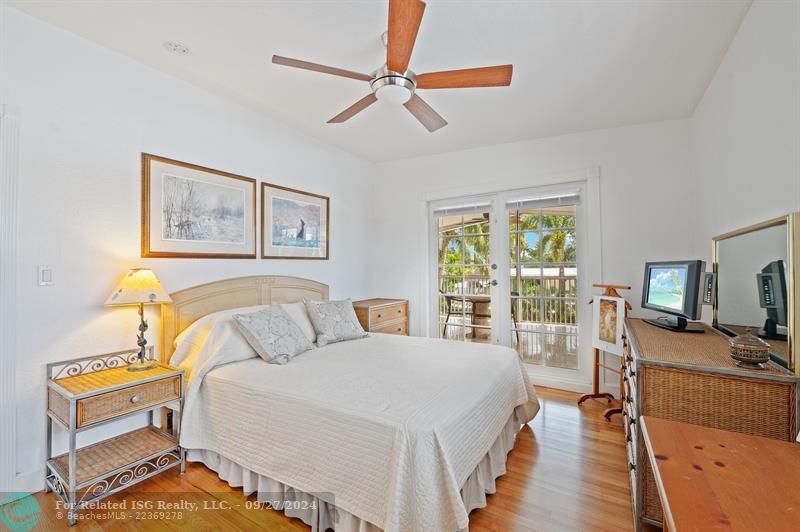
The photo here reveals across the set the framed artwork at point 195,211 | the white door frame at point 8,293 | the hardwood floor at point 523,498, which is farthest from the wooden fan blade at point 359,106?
the hardwood floor at point 523,498

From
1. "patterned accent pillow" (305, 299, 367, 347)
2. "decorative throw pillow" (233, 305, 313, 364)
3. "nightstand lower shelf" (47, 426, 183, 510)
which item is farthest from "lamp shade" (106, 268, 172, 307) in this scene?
"patterned accent pillow" (305, 299, 367, 347)

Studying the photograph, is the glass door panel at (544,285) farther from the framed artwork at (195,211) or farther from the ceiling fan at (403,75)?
the framed artwork at (195,211)

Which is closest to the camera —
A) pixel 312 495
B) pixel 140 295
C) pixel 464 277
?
pixel 312 495

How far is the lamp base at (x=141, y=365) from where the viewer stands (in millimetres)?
2129

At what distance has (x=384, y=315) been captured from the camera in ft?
13.1

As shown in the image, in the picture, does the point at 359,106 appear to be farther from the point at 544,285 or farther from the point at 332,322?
the point at 544,285

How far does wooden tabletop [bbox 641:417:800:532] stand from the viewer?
756 millimetres

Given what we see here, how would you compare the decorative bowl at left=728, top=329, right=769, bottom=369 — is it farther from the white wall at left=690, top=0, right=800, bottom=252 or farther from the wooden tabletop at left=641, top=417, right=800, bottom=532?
the white wall at left=690, top=0, right=800, bottom=252

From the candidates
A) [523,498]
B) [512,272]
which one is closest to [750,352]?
[523,498]

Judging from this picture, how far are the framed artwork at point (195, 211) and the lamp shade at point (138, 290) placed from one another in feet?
0.96

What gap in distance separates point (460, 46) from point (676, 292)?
2.14 m

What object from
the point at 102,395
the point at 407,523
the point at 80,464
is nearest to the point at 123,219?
the point at 102,395

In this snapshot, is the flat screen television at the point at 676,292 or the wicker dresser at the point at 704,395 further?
the flat screen television at the point at 676,292

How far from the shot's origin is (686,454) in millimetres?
1021
